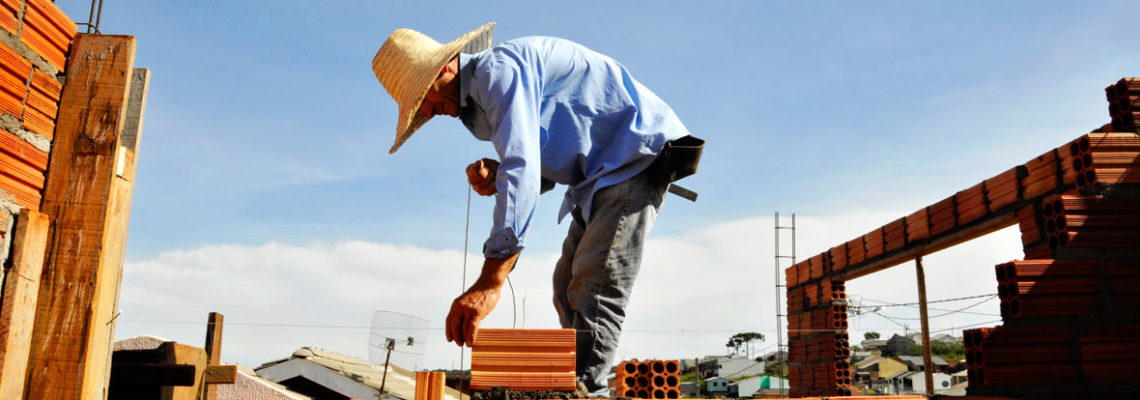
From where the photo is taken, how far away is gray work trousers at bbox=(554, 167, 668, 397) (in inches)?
104

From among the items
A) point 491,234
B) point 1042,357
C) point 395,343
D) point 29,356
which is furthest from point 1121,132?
point 29,356

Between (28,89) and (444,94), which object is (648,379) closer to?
(444,94)

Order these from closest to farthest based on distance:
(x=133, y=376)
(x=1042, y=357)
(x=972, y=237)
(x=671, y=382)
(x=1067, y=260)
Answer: (x=671, y=382)
(x=133, y=376)
(x=1042, y=357)
(x=1067, y=260)
(x=972, y=237)

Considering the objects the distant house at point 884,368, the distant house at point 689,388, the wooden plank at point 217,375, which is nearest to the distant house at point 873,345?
the distant house at point 884,368

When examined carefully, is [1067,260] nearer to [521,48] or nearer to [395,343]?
[521,48]

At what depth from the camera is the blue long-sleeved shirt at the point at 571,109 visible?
2.53 metres

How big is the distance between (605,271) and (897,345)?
44.7 meters

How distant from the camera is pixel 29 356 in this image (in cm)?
230

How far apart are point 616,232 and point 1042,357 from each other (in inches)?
97.0

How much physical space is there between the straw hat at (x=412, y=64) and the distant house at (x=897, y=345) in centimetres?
4211

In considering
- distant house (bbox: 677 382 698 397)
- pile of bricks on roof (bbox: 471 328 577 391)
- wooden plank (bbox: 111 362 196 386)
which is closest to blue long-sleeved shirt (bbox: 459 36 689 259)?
pile of bricks on roof (bbox: 471 328 577 391)

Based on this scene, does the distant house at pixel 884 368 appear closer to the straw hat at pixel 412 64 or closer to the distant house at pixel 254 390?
the distant house at pixel 254 390

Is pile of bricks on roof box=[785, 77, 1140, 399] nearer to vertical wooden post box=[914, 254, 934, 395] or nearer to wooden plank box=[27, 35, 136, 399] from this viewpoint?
vertical wooden post box=[914, 254, 934, 395]

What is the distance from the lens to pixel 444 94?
276 centimetres
